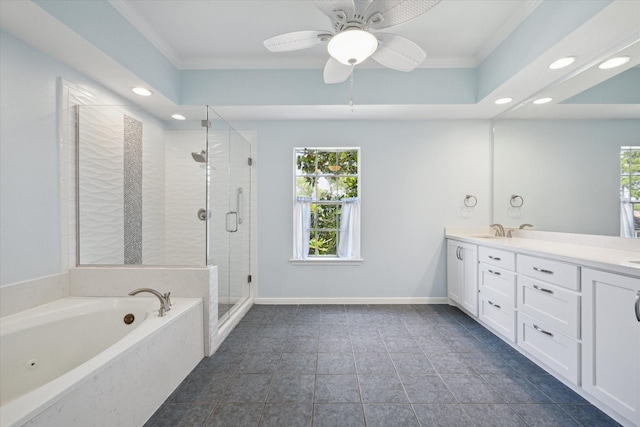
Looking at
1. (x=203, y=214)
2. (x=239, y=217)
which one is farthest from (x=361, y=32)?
(x=239, y=217)

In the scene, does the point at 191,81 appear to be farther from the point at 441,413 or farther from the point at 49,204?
the point at 441,413

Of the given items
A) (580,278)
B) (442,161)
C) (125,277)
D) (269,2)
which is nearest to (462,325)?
(580,278)

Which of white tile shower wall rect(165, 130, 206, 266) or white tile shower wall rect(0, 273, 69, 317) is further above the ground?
white tile shower wall rect(165, 130, 206, 266)

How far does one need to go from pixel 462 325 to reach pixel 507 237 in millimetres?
1125

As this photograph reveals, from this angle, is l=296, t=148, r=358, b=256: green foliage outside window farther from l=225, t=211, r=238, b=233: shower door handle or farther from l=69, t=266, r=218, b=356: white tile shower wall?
l=69, t=266, r=218, b=356: white tile shower wall

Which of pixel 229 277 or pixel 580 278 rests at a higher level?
pixel 580 278

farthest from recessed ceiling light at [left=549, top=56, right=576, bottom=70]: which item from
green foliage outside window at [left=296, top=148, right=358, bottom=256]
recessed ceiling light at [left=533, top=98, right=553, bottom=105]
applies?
green foliage outside window at [left=296, top=148, right=358, bottom=256]

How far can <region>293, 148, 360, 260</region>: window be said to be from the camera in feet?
11.3

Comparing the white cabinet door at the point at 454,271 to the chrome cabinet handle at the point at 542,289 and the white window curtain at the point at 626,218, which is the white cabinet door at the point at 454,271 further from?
the white window curtain at the point at 626,218

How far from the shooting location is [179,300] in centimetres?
214

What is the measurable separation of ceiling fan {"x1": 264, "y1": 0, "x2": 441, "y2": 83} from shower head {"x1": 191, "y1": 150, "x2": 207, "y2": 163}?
1113 mm

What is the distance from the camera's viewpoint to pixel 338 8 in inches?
58.3

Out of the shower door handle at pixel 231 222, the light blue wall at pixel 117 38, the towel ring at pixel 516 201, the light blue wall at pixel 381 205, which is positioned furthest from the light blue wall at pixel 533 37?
the light blue wall at pixel 117 38

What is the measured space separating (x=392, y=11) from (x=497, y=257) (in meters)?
2.12
